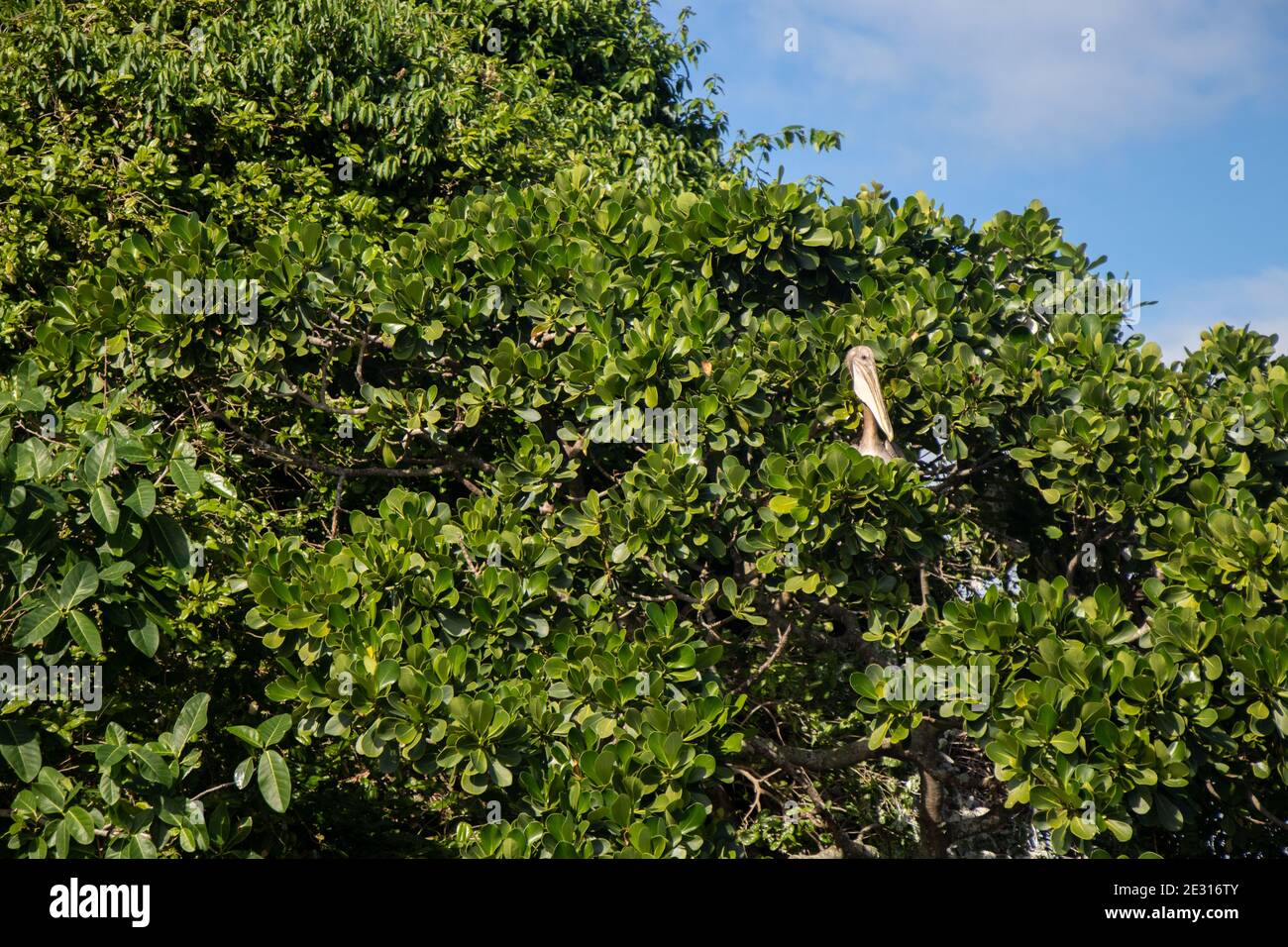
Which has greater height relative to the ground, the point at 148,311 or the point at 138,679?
the point at 148,311

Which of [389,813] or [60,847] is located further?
[389,813]

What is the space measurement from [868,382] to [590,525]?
1588 millimetres

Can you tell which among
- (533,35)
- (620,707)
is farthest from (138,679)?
(533,35)

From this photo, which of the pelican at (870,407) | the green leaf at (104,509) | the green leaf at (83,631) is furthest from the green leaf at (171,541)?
the pelican at (870,407)

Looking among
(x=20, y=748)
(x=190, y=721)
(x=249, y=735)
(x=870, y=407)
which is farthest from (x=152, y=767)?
(x=870, y=407)

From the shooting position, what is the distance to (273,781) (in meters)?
4.27

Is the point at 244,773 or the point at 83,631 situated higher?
the point at 83,631

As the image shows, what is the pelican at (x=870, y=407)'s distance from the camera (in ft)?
18.5

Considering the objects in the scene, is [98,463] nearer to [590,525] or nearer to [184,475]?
[184,475]

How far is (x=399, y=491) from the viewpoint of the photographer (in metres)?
5.56

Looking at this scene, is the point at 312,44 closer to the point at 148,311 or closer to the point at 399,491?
the point at 148,311

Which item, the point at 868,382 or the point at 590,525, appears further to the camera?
the point at 868,382

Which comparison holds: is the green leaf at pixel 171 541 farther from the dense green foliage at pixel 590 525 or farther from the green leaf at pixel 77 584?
the green leaf at pixel 77 584

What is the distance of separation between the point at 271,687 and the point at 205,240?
2.45 meters
